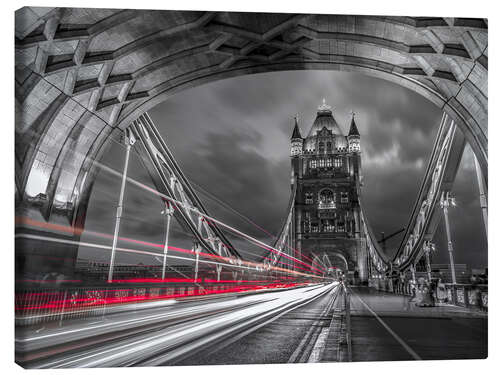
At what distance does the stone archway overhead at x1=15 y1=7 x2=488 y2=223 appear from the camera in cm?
522

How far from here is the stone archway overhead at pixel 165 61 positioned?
5223 millimetres

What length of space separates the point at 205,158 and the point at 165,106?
199 cm

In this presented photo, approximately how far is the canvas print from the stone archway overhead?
0.03 meters

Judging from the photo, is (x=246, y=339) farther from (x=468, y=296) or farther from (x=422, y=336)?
(x=468, y=296)

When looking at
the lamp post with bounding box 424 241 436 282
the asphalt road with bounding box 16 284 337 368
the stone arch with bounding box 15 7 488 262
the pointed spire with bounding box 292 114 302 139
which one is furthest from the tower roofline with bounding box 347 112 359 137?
the asphalt road with bounding box 16 284 337 368

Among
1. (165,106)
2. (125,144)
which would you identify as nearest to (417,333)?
(165,106)

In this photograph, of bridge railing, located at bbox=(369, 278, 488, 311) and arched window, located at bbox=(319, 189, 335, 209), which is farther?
arched window, located at bbox=(319, 189, 335, 209)

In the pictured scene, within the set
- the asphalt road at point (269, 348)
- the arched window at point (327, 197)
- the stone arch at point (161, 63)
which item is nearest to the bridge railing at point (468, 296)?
the stone arch at point (161, 63)

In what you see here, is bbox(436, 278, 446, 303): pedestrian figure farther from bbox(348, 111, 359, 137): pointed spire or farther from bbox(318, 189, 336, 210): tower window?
bbox(348, 111, 359, 137): pointed spire

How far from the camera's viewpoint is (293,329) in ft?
17.5

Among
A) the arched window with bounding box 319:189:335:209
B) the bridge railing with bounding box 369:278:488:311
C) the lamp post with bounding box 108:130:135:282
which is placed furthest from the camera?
the arched window with bounding box 319:189:335:209

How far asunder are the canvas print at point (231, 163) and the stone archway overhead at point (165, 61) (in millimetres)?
33

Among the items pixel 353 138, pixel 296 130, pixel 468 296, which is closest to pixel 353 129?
pixel 353 138

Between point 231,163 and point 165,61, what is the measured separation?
2.51 meters
